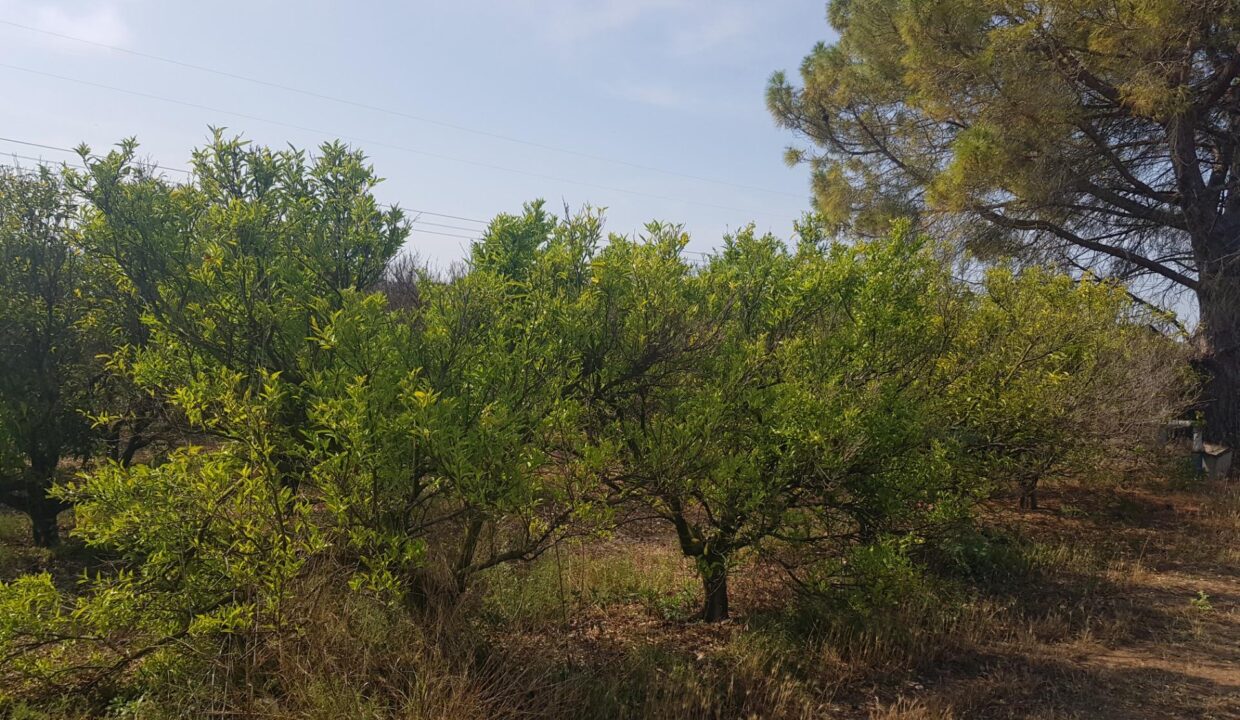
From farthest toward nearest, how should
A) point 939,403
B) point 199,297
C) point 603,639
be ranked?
1. point 939,403
2. point 603,639
3. point 199,297

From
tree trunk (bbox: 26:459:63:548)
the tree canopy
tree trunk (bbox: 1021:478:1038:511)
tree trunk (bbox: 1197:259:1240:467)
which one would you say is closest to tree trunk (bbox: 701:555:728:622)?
tree trunk (bbox: 26:459:63:548)

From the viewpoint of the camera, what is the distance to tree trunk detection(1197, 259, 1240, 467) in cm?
1091

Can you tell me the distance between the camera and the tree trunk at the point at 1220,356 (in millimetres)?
10914

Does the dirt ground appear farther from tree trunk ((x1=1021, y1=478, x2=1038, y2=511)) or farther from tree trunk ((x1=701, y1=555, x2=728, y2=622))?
tree trunk ((x1=1021, y1=478, x2=1038, y2=511))

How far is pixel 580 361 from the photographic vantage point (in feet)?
13.1

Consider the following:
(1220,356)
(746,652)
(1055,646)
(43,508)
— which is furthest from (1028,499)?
(43,508)

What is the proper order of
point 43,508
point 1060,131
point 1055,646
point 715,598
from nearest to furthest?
point 1055,646, point 715,598, point 43,508, point 1060,131

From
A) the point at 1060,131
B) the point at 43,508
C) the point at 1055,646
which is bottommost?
the point at 1055,646

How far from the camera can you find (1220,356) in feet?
38.3

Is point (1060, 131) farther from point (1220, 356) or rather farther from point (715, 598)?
point (715, 598)

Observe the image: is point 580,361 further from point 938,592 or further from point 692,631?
point 938,592

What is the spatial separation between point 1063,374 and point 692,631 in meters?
3.89

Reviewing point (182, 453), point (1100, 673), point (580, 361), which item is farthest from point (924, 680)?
point (182, 453)

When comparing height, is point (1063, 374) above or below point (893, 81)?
below
